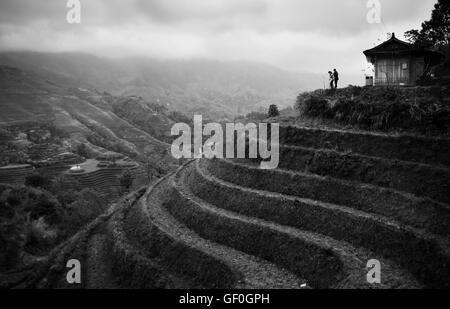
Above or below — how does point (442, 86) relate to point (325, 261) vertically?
above

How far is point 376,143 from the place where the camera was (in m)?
20.5

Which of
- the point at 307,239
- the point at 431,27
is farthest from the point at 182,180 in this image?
the point at 431,27

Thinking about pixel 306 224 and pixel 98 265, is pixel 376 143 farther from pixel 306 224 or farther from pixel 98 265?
pixel 98 265

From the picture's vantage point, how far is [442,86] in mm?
21578

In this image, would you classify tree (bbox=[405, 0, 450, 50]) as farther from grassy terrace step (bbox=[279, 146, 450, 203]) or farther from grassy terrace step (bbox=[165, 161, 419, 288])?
grassy terrace step (bbox=[165, 161, 419, 288])

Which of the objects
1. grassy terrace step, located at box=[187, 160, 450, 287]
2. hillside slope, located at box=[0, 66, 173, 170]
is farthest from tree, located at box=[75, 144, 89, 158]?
grassy terrace step, located at box=[187, 160, 450, 287]

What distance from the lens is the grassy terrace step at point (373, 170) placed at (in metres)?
17.2

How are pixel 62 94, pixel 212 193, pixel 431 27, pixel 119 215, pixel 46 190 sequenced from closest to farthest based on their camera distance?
pixel 212 193, pixel 119 215, pixel 431 27, pixel 46 190, pixel 62 94

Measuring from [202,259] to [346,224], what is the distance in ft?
21.6

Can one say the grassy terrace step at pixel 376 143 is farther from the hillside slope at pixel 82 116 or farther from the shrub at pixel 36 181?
the hillside slope at pixel 82 116

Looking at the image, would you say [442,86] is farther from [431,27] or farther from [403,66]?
[431,27]

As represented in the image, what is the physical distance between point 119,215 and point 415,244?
18641mm

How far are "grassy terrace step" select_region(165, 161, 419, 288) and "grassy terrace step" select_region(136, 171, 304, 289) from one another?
0.46m

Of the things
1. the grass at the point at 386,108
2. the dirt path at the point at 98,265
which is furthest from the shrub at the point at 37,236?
the grass at the point at 386,108
